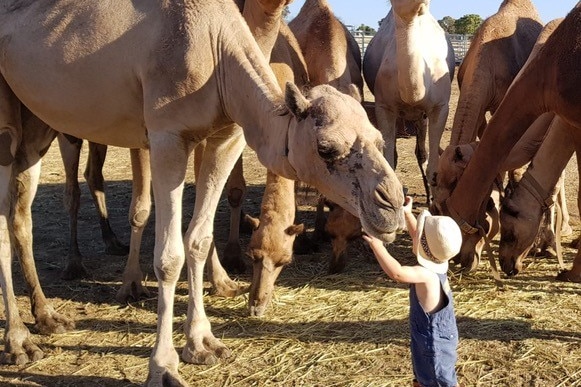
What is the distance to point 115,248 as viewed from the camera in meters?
7.18

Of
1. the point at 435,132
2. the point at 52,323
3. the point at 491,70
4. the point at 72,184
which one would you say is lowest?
the point at 52,323

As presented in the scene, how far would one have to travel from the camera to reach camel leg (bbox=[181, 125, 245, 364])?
15.3 feet

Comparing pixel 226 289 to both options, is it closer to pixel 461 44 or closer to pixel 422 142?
pixel 422 142

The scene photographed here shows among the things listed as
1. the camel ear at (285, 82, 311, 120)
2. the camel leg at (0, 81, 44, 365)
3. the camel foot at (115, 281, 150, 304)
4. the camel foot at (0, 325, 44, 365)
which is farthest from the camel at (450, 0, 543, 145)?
the camel foot at (0, 325, 44, 365)

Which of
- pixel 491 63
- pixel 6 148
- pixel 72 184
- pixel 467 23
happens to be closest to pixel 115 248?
pixel 72 184

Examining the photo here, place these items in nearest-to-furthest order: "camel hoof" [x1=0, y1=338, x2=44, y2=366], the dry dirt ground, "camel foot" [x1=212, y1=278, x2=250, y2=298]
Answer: the dry dirt ground → "camel hoof" [x1=0, y1=338, x2=44, y2=366] → "camel foot" [x1=212, y1=278, x2=250, y2=298]

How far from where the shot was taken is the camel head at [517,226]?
6.14 meters

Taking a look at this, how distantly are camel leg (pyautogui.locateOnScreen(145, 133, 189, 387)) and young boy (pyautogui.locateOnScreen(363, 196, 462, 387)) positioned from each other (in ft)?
4.43

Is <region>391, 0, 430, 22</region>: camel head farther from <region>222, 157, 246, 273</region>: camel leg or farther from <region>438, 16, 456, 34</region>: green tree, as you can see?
<region>438, 16, 456, 34</region>: green tree

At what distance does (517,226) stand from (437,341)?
2.95 meters

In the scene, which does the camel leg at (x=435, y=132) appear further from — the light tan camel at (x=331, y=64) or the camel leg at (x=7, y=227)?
the camel leg at (x=7, y=227)

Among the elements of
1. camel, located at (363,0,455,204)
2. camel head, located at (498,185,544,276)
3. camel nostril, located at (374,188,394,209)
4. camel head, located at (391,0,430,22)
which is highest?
camel head, located at (391,0,430,22)

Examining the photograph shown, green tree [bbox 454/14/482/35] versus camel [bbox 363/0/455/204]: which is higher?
green tree [bbox 454/14/482/35]

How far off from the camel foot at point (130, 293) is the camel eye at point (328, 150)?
2.92m
